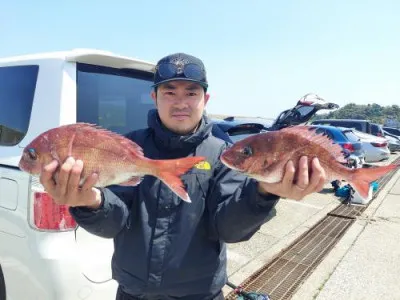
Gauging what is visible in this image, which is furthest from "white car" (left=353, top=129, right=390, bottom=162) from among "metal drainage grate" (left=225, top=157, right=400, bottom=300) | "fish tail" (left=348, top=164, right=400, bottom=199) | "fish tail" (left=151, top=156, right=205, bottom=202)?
"fish tail" (left=151, top=156, right=205, bottom=202)

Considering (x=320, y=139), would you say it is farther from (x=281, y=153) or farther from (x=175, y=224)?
(x=175, y=224)

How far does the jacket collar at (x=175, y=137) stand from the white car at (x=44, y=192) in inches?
29.3

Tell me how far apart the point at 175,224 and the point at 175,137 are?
1.62ft

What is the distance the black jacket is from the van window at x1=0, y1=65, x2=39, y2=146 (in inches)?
42.8

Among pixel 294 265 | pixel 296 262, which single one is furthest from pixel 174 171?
pixel 296 262

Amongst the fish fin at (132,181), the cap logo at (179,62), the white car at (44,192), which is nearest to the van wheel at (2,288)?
the white car at (44,192)

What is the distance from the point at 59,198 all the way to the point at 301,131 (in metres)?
1.24

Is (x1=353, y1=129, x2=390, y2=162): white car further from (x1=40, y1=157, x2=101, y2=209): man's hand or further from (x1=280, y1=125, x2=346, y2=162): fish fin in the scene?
(x1=40, y1=157, x2=101, y2=209): man's hand

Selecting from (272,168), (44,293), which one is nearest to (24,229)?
(44,293)

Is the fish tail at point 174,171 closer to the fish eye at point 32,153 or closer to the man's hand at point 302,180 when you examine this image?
the man's hand at point 302,180

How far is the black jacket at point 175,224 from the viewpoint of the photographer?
1.95 m

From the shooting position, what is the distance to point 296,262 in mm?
5273

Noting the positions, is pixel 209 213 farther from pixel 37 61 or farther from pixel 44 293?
pixel 37 61

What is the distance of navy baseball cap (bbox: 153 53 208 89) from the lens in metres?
2.09
